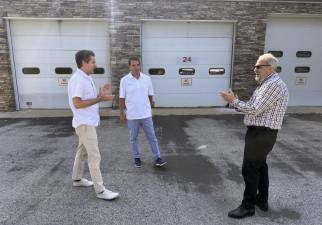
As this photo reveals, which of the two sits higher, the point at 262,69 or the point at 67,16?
the point at 67,16

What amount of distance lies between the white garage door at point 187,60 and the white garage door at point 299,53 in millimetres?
1377

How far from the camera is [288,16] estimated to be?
9438 mm

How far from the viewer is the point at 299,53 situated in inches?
386

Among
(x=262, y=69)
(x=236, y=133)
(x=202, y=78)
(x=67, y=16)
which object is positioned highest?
(x=67, y=16)

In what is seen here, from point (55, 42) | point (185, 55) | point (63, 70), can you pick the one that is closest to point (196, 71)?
point (185, 55)

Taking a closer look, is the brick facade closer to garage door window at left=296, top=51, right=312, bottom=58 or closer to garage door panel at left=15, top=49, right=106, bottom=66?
garage door panel at left=15, top=49, right=106, bottom=66

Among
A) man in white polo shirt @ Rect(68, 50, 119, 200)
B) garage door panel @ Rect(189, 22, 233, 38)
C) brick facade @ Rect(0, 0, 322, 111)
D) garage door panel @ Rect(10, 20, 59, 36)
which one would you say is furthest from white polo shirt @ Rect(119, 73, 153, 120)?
garage door panel @ Rect(10, 20, 59, 36)

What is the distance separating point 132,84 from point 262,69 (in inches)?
82.9

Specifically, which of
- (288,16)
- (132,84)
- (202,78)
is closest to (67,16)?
(202,78)

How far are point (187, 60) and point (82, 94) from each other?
239 inches

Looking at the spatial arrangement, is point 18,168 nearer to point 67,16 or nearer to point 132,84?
point 132,84

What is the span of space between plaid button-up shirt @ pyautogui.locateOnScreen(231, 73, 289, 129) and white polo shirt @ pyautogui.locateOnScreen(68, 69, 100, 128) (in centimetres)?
165

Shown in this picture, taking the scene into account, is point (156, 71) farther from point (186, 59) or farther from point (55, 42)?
point (55, 42)

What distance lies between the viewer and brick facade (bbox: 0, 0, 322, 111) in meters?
8.94
